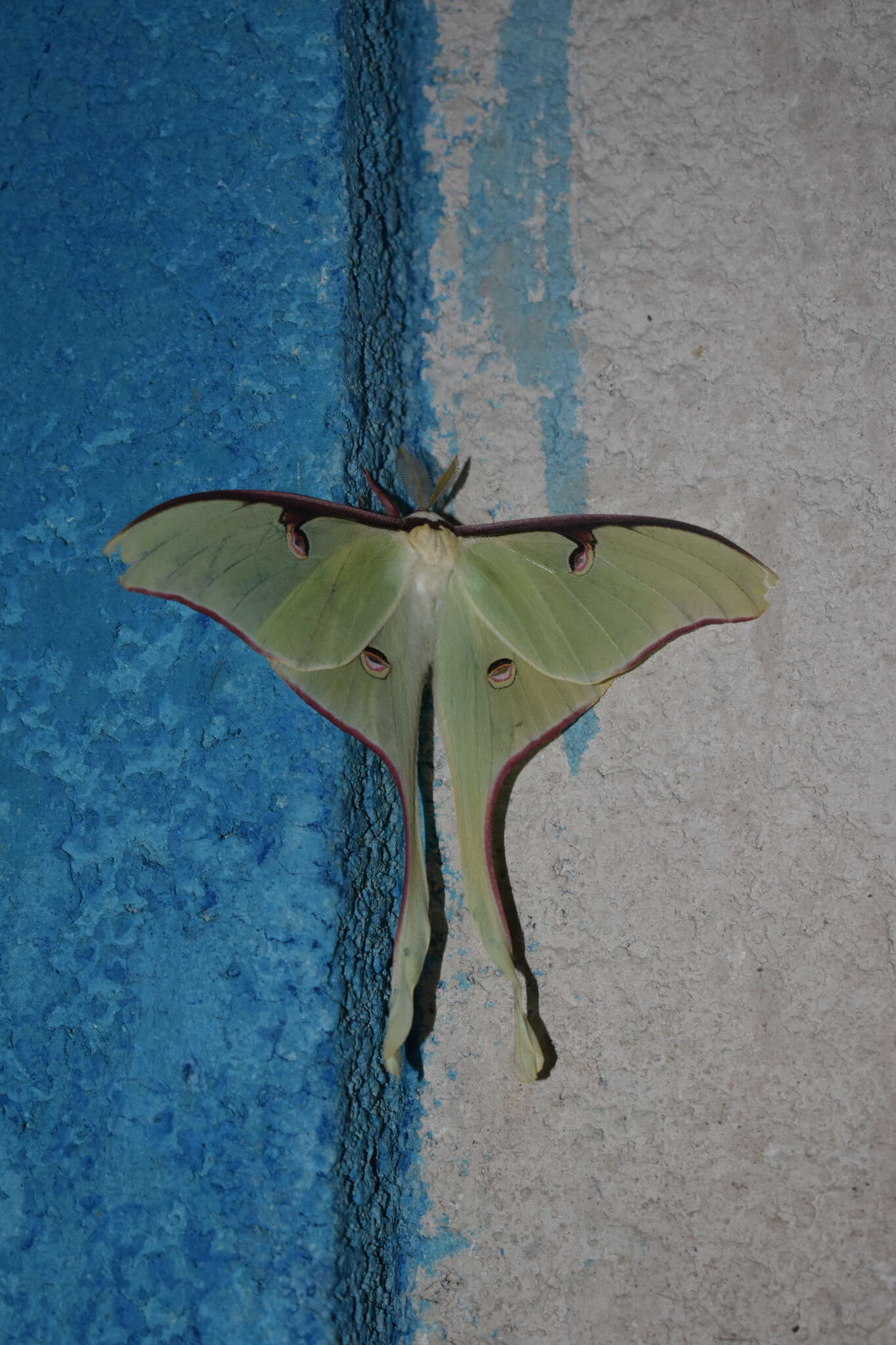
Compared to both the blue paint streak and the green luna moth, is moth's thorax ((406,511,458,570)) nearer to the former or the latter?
the green luna moth

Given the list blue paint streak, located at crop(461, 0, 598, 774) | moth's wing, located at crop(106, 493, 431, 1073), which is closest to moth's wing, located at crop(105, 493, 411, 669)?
moth's wing, located at crop(106, 493, 431, 1073)

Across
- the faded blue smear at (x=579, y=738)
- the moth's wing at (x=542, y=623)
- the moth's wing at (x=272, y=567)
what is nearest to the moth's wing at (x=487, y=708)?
the moth's wing at (x=542, y=623)

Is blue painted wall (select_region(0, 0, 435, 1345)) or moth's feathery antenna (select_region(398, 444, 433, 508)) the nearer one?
blue painted wall (select_region(0, 0, 435, 1345))

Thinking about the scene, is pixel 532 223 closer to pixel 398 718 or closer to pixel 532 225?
pixel 532 225

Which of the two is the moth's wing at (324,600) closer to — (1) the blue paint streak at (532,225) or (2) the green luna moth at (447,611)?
(2) the green luna moth at (447,611)

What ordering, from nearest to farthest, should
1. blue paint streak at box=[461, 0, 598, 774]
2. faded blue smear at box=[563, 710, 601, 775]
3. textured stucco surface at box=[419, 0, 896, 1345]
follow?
textured stucco surface at box=[419, 0, 896, 1345] < faded blue smear at box=[563, 710, 601, 775] < blue paint streak at box=[461, 0, 598, 774]

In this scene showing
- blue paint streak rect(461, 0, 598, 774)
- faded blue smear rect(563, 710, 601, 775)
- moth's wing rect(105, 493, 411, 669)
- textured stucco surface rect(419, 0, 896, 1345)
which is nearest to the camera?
moth's wing rect(105, 493, 411, 669)

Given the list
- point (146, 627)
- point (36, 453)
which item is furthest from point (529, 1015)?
point (36, 453)
